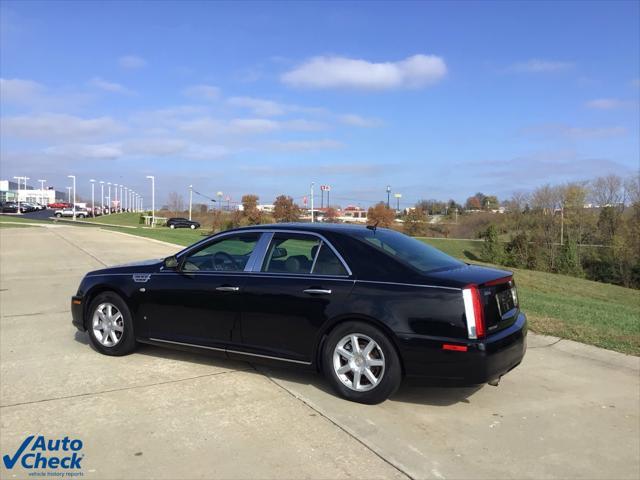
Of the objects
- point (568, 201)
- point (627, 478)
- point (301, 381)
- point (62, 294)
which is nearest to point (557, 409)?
point (627, 478)

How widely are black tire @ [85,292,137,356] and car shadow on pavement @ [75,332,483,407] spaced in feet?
0.71

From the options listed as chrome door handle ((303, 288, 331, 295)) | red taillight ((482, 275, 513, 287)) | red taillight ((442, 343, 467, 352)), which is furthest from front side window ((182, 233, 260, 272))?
red taillight ((482, 275, 513, 287))

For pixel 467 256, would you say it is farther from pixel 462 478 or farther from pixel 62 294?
pixel 462 478

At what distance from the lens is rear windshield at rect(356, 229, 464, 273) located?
15.0ft

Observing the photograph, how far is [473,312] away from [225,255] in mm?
2566

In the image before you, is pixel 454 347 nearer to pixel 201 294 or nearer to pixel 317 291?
pixel 317 291

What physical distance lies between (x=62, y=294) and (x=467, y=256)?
41127 mm

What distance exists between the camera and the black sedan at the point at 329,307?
4.06 metres

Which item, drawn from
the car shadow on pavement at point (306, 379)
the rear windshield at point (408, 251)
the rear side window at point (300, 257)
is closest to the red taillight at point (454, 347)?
the car shadow on pavement at point (306, 379)

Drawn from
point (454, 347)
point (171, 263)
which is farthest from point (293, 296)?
point (171, 263)

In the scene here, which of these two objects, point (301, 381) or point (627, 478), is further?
point (301, 381)

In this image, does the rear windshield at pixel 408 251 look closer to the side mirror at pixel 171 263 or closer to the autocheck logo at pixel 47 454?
the side mirror at pixel 171 263

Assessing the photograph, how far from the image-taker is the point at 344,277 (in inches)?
176

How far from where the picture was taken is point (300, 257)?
4.89 meters
